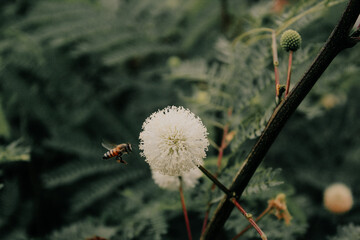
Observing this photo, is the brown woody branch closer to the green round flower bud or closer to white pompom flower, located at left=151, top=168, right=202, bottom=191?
the green round flower bud

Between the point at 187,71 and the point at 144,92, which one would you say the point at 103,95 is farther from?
the point at 187,71

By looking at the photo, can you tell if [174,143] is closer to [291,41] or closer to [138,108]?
[291,41]

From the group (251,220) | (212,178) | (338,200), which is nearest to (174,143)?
(212,178)

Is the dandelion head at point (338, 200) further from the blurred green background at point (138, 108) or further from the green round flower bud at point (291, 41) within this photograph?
the green round flower bud at point (291, 41)

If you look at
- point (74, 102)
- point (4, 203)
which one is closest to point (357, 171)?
point (74, 102)

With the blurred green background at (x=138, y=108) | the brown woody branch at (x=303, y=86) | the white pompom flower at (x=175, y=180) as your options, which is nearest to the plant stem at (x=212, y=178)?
the brown woody branch at (x=303, y=86)
